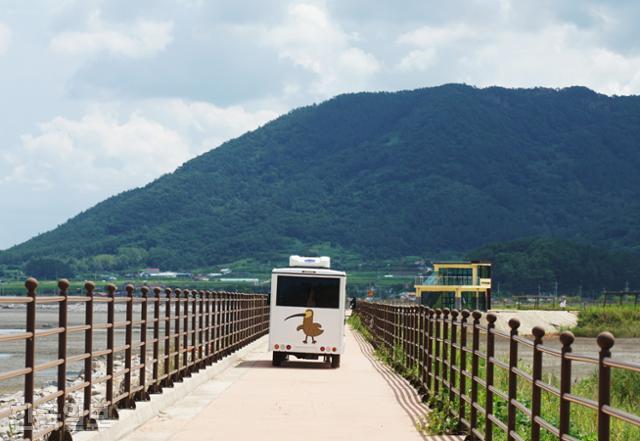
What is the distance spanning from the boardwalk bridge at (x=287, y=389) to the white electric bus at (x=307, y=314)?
1.86 feet

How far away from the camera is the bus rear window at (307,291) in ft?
90.7

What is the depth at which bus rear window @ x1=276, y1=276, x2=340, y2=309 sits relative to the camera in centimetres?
2766

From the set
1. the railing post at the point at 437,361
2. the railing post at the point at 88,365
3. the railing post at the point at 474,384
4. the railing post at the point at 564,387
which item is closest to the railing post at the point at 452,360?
the railing post at the point at 437,361

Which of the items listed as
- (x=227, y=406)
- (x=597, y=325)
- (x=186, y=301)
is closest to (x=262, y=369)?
(x=186, y=301)

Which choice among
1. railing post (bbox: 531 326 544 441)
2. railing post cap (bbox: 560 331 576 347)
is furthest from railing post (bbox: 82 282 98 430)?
railing post cap (bbox: 560 331 576 347)

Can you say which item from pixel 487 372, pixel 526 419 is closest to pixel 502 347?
pixel 526 419

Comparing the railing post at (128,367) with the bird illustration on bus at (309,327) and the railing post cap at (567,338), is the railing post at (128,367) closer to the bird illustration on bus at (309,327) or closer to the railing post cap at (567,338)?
the railing post cap at (567,338)

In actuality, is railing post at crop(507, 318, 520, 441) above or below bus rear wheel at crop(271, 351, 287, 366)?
above

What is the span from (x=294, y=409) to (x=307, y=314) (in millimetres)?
11026

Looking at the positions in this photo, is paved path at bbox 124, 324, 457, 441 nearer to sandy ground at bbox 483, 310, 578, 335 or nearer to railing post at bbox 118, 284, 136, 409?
railing post at bbox 118, 284, 136, 409

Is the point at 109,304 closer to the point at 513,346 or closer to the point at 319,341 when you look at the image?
the point at 513,346

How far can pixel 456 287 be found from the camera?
90938 mm

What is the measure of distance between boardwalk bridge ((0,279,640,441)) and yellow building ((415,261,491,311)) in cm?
6422

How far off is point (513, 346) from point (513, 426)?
0.72 meters
